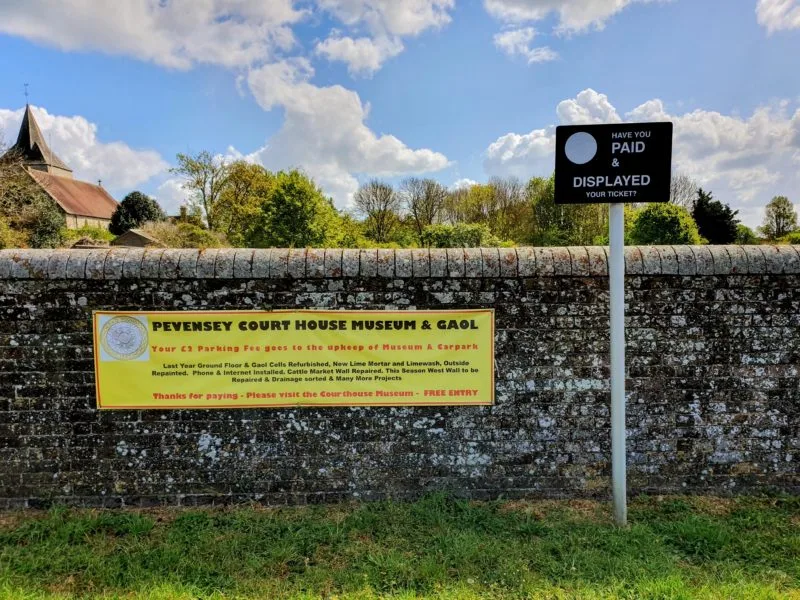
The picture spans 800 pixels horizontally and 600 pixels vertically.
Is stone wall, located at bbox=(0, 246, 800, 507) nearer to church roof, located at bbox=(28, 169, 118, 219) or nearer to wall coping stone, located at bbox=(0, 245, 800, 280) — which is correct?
wall coping stone, located at bbox=(0, 245, 800, 280)

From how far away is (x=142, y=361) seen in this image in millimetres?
4121

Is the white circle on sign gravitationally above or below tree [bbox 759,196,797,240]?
below

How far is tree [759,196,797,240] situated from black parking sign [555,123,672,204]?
155 ft

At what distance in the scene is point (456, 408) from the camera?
4199 mm

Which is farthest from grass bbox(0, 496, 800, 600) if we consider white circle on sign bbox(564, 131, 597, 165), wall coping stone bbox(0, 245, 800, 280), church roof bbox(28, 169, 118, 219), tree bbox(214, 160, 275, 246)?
church roof bbox(28, 169, 118, 219)

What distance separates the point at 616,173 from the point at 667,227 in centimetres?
2097

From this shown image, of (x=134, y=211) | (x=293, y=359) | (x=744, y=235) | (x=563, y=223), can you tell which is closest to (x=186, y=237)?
(x=134, y=211)

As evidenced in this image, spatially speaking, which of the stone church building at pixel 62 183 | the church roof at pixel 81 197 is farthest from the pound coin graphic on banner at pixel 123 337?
the stone church building at pixel 62 183

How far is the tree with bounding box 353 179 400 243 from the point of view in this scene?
37438 millimetres

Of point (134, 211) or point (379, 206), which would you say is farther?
point (134, 211)

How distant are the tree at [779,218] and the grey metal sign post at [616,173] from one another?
155 ft

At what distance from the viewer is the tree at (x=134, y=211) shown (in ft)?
156

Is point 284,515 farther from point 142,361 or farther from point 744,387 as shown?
point 744,387

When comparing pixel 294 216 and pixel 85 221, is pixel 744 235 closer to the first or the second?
pixel 294 216
